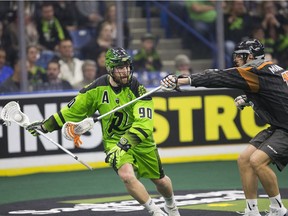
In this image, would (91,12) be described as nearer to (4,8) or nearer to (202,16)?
(4,8)

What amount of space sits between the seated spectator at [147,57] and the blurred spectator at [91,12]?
2.50 ft

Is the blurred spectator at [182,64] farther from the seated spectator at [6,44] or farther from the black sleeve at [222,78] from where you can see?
the black sleeve at [222,78]

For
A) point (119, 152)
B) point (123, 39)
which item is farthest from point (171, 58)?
point (119, 152)

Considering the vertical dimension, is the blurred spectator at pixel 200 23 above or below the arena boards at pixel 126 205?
above

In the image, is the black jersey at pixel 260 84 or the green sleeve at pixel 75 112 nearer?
the black jersey at pixel 260 84

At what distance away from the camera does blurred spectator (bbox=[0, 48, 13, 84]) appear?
12234 millimetres

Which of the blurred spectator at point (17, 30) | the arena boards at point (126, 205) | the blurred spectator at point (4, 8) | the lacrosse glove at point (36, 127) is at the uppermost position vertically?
the blurred spectator at point (4, 8)

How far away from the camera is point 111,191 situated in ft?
35.4

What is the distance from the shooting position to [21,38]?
40.6 feet

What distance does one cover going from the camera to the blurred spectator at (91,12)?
13.0 m

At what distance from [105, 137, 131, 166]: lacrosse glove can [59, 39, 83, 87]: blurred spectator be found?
4.69m

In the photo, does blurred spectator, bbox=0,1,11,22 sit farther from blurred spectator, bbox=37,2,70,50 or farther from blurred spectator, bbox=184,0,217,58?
blurred spectator, bbox=184,0,217,58

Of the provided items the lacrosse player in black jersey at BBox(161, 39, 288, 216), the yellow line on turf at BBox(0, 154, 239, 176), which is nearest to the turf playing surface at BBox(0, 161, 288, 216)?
the yellow line on turf at BBox(0, 154, 239, 176)

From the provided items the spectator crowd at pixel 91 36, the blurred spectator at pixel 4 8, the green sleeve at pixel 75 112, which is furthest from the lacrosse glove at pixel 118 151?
the blurred spectator at pixel 4 8
